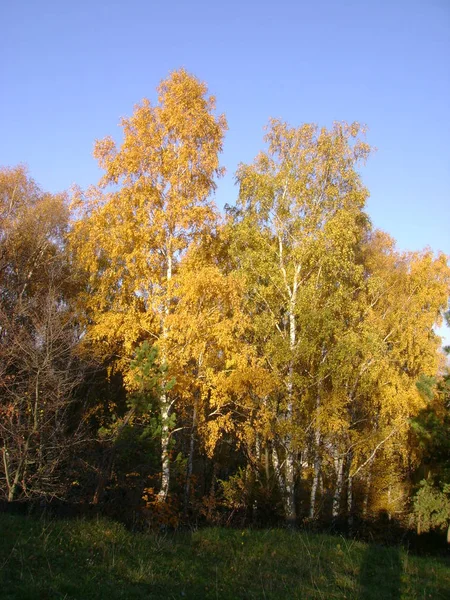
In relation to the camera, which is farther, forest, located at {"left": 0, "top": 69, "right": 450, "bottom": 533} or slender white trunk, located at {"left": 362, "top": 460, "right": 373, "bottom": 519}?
slender white trunk, located at {"left": 362, "top": 460, "right": 373, "bottom": 519}

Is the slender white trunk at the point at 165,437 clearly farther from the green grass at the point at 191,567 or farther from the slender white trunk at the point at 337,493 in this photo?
the slender white trunk at the point at 337,493

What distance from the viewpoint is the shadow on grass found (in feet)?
19.8

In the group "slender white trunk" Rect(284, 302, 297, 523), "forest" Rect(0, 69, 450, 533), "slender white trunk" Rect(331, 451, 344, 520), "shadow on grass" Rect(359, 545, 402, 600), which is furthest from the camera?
"slender white trunk" Rect(331, 451, 344, 520)

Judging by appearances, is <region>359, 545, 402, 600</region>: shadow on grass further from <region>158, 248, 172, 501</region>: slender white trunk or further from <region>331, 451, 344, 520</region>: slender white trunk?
<region>331, 451, 344, 520</region>: slender white trunk

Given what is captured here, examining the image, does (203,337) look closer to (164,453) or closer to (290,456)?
(164,453)

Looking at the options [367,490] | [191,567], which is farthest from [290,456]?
[367,490]

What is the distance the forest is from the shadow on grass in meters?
4.12

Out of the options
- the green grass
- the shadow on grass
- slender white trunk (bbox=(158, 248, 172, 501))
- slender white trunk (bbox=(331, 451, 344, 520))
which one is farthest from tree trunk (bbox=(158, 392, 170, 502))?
slender white trunk (bbox=(331, 451, 344, 520))

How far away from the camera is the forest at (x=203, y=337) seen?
10.3 m

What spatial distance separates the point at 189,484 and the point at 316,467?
3935 millimetres

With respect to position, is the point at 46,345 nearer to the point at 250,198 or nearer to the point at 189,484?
the point at 189,484

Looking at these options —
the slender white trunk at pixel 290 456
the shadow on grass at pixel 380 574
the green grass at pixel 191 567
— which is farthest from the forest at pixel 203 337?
the shadow on grass at pixel 380 574

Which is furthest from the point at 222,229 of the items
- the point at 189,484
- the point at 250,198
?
the point at 189,484

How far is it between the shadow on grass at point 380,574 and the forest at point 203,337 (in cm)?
412
